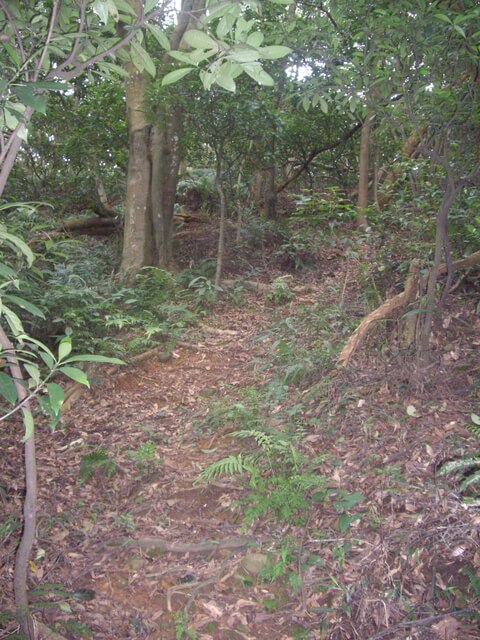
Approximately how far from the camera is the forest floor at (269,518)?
2709 mm

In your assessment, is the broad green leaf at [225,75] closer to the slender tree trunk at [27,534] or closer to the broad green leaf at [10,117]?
the broad green leaf at [10,117]

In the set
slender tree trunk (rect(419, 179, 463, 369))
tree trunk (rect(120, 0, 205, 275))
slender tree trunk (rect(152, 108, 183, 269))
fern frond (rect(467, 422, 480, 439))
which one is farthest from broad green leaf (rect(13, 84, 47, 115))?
slender tree trunk (rect(152, 108, 183, 269))

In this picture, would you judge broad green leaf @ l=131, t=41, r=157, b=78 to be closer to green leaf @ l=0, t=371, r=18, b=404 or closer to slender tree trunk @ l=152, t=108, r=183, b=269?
green leaf @ l=0, t=371, r=18, b=404

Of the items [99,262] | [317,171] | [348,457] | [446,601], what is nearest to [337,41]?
[348,457]

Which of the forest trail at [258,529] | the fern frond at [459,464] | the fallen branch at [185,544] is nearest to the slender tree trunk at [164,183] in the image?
the forest trail at [258,529]

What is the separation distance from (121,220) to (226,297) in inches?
146

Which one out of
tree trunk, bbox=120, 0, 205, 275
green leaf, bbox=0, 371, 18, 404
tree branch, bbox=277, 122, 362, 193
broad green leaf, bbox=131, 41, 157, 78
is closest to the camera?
green leaf, bbox=0, 371, 18, 404

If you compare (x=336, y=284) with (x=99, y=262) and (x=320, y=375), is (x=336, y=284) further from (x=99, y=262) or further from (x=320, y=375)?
(x=99, y=262)

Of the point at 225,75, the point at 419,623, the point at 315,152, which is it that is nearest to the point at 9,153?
the point at 225,75

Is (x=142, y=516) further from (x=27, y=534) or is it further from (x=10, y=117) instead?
(x=10, y=117)

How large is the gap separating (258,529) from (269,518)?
0.10 meters

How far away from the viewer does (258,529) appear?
328cm

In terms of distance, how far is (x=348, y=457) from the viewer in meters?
3.61

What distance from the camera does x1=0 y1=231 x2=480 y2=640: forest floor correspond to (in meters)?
2.71
